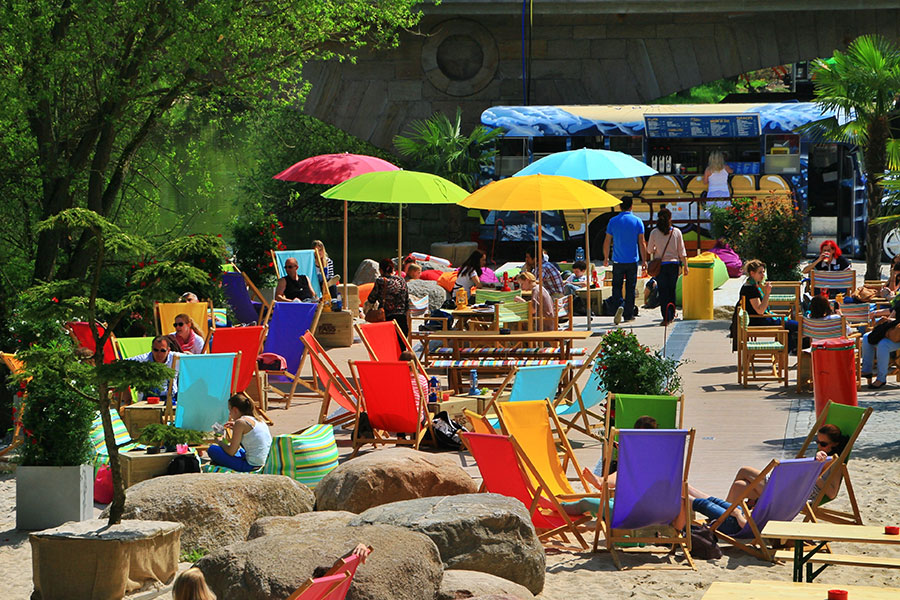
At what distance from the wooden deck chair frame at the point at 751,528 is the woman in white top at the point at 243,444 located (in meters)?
2.95

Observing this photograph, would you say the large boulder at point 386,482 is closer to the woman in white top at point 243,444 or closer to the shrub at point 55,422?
the woman in white top at point 243,444

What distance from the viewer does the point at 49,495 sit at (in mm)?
7930

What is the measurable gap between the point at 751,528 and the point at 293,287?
856cm

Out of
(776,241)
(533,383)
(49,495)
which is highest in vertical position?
(776,241)

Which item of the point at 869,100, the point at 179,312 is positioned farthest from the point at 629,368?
the point at 869,100

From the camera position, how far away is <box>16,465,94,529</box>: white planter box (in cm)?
791

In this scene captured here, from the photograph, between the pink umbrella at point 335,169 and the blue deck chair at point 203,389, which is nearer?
the blue deck chair at point 203,389

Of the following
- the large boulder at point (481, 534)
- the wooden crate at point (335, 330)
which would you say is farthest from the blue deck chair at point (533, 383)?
the wooden crate at point (335, 330)

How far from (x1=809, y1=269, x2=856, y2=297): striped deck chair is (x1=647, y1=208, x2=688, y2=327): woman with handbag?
170 cm

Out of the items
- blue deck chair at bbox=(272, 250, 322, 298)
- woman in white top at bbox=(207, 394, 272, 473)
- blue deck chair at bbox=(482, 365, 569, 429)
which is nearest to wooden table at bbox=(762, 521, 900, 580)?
blue deck chair at bbox=(482, 365, 569, 429)

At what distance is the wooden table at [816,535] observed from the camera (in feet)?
20.1

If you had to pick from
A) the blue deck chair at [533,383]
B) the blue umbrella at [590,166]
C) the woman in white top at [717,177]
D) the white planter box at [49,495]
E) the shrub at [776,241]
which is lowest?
the white planter box at [49,495]

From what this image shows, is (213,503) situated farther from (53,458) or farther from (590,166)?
(590,166)

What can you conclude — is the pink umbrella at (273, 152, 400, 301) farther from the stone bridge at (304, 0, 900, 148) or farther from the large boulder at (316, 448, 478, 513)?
the stone bridge at (304, 0, 900, 148)
